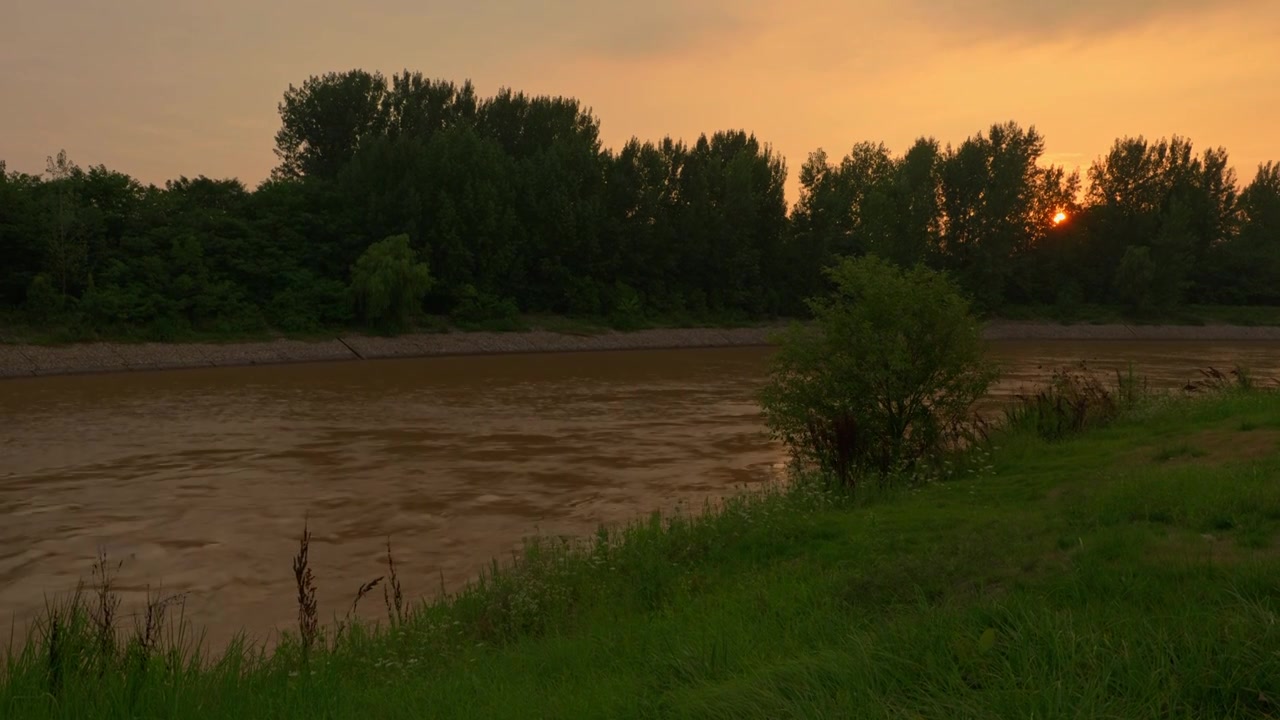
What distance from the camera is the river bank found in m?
46.1

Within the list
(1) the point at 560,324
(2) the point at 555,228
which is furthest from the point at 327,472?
(2) the point at 555,228

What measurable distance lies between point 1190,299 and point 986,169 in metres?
25.7

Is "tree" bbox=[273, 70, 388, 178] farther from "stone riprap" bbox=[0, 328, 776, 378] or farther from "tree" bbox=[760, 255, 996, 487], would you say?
"tree" bbox=[760, 255, 996, 487]

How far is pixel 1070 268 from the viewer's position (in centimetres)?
9831

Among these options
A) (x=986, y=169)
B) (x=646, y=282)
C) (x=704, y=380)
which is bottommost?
(x=704, y=380)

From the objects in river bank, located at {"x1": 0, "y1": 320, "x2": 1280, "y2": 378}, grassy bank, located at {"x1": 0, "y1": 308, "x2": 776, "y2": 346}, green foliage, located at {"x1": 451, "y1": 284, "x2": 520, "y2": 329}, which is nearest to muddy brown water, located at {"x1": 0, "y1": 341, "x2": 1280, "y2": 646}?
river bank, located at {"x1": 0, "y1": 320, "x2": 1280, "y2": 378}

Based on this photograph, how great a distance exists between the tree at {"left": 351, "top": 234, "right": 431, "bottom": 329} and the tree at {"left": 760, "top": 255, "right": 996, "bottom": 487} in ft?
153

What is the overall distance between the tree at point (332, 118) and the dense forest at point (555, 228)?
0.64 ft

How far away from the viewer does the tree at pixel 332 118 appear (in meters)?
81.9

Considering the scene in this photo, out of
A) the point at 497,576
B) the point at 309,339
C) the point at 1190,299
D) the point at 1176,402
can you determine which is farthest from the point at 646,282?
the point at 497,576

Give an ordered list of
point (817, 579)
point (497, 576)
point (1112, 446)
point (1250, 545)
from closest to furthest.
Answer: point (1250, 545), point (817, 579), point (497, 576), point (1112, 446)

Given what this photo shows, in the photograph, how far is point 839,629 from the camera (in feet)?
21.7

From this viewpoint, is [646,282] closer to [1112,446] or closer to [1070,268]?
[1070,268]

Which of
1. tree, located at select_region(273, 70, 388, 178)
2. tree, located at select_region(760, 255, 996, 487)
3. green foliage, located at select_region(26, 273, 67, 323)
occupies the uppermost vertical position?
tree, located at select_region(273, 70, 388, 178)
